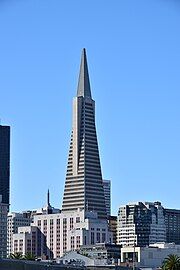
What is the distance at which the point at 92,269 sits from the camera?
433ft

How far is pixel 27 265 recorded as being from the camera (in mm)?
100938

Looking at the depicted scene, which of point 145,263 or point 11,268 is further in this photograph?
point 145,263

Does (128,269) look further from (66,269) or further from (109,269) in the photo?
(66,269)

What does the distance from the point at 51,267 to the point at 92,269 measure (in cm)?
2543

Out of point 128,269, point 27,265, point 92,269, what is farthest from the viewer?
point 128,269

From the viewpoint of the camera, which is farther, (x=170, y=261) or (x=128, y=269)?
(x=128, y=269)

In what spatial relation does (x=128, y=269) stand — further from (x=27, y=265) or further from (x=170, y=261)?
(x=27, y=265)

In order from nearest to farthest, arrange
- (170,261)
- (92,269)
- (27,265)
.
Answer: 1. (27,265)
2. (170,261)
3. (92,269)

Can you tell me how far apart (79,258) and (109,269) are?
50.5 m

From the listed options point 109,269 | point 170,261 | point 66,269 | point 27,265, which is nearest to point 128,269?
point 109,269

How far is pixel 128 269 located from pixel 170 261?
25606 millimetres

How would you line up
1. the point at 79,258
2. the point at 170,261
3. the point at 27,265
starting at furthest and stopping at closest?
the point at 79,258
the point at 170,261
the point at 27,265

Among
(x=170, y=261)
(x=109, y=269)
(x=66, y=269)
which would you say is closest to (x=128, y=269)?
(x=109, y=269)

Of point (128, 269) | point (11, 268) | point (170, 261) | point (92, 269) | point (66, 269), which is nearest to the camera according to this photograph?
point (11, 268)
